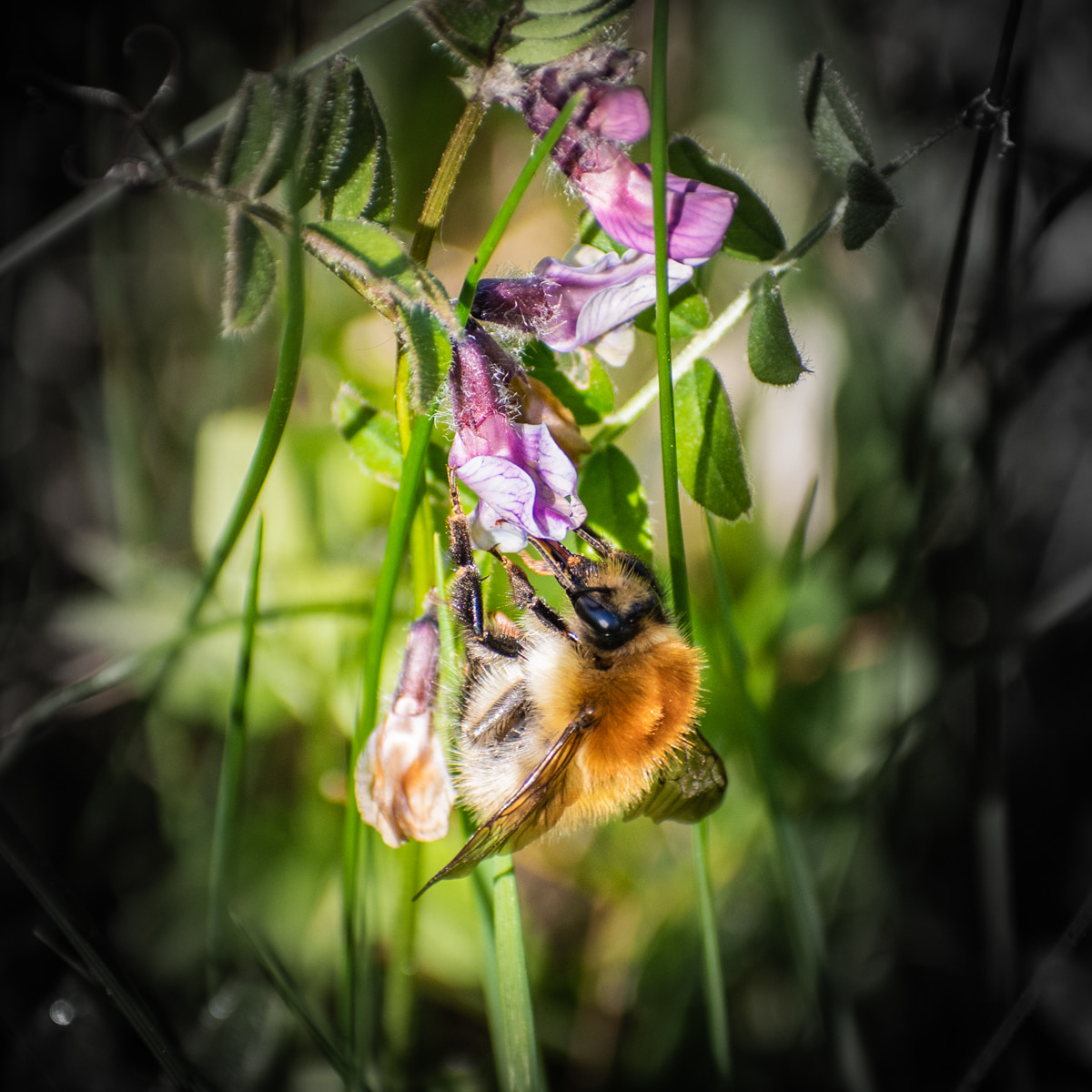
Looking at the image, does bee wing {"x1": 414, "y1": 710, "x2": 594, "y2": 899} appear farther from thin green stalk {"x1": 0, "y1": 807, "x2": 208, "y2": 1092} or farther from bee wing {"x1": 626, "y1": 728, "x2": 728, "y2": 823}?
thin green stalk {"x1": 0, "y1": 807, "x2": 208, "y2": 1092}

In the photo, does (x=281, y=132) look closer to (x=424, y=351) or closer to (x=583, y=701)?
(x=424, y=351)

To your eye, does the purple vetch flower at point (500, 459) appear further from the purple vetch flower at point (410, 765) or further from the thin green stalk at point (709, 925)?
the thin green stalk at point (709, 925)

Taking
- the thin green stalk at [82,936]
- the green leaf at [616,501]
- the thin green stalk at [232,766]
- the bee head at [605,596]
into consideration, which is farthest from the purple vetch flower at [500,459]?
the thin green stalk at [82,936]

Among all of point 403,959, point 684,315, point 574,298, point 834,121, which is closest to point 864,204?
point 834,121

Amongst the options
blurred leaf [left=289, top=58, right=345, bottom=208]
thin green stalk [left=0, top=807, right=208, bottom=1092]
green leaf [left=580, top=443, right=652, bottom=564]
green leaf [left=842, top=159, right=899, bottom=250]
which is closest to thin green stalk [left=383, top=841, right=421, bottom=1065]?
thin green stalk [left=0, top=807, right=208, bottom=1092]

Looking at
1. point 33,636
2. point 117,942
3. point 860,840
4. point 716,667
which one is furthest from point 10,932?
point 860,840

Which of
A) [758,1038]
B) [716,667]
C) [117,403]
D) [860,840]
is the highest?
[117,403]

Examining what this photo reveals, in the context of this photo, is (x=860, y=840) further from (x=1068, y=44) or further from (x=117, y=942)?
(x=1068, y=44)
